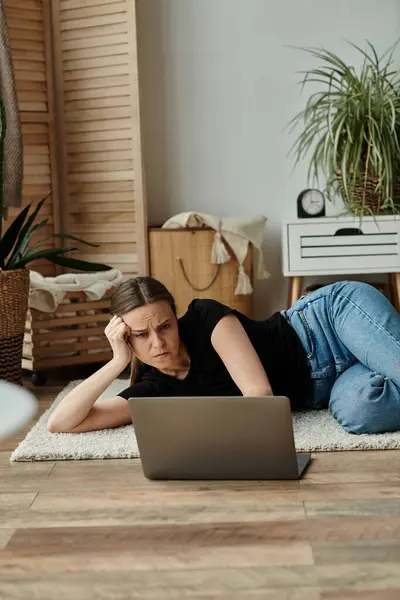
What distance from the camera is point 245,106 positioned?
4793 mm

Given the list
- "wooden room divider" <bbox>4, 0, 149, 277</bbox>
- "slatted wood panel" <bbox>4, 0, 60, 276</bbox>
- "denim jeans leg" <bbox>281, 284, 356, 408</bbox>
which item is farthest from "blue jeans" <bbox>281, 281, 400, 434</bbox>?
"slatted wood panel" <bbox>4, 0, 60, 276</bbox>

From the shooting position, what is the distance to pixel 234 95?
4.80 meters

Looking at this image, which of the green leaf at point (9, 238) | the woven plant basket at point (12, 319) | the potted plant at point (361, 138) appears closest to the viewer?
the woven plant basket at point (12, 319)

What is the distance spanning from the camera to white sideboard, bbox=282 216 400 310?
4.31 meters

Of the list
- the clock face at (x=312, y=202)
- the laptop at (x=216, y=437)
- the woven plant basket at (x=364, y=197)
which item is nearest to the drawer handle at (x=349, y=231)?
the woven plant basket at (x=364, y=197)

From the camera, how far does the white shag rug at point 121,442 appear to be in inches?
97.8

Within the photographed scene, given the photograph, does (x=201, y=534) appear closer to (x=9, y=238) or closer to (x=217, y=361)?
(x=217, y=361)

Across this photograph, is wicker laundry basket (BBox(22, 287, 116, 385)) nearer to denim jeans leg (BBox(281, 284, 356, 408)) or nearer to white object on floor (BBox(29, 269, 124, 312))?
white object on floor (BBox(29, 269, 124, 312))

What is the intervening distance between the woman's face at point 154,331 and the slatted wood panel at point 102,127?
2.07 m

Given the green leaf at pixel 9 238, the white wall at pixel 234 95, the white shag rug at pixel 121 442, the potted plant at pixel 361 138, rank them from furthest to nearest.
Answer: the white wall at pixel 234 95
the potted plant at pixel 361 138
the green leaf at pixel 9 238
the white shag rug at pixel 121 442

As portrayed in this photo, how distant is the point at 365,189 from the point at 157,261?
1092 mm

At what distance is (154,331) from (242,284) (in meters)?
1.99

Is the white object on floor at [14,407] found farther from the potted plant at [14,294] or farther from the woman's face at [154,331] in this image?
the woman's face at [154,331]

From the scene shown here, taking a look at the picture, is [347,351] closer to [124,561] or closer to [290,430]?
[290,430]
